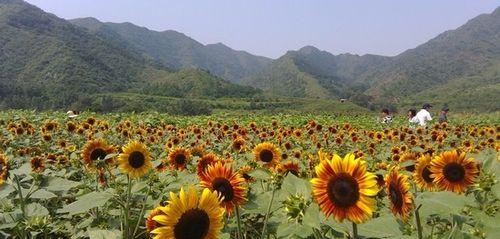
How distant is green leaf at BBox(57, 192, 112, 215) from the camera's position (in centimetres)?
278

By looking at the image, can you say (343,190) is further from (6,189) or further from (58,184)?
(6,189)

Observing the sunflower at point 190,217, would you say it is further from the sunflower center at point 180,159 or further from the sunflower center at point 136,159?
the sunflower center at point 180,159

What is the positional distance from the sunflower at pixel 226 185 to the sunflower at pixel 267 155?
83.0 inches

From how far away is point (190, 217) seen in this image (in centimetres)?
213

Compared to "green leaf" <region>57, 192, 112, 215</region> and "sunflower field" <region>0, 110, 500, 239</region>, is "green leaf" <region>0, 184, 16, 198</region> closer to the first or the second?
"sunflower field" <region>0, 110, 500, 239</region>

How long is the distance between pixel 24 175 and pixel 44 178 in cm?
14

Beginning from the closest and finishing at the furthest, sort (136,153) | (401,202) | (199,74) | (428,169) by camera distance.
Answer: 1. (401,202)
2. (428,169)
3. (136,153)
4. (199,74)

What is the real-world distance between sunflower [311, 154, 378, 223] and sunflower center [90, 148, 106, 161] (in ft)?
10.2

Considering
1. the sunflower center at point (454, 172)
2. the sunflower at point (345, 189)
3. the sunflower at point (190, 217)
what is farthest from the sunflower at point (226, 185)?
the sunflower center at point (454, 172)

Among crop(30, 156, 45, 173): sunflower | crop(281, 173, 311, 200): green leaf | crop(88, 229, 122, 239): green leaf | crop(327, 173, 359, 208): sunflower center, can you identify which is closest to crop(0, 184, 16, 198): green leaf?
crop(88, 229, 122, 239): green leaf

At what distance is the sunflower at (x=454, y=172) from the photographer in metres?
2.97

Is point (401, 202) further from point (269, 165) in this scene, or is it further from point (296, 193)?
point (269, 165)

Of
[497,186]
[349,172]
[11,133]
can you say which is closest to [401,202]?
[349,172]

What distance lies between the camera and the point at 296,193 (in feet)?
7.87
